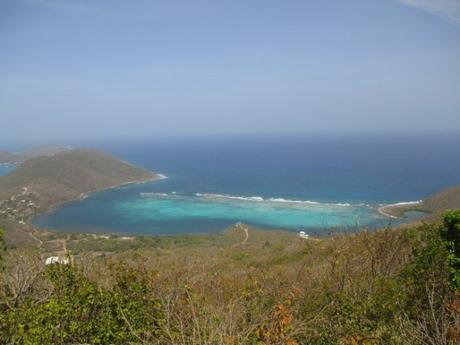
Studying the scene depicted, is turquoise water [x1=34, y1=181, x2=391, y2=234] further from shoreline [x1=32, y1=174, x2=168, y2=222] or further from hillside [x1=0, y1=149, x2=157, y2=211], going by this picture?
hillside [x1=0, y1=149, x2=157, y2=211]

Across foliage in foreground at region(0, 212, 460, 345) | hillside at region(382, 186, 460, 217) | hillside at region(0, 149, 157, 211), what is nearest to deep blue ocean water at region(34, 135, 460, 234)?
hillside at region(382, 186, 460, 217)

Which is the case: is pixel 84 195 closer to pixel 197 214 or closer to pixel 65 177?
pixel 65 177

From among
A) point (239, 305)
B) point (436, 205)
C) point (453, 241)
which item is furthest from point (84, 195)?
point (453, 241)

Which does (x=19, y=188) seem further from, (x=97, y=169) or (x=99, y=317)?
(x=99, y=317)

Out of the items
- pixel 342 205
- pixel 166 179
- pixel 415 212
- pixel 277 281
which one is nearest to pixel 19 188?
pixel 166 179

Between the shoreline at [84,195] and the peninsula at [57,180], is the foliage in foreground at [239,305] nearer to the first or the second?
the peninsula at [57,180]

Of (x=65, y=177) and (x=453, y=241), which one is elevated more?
(x=453, y=241)
